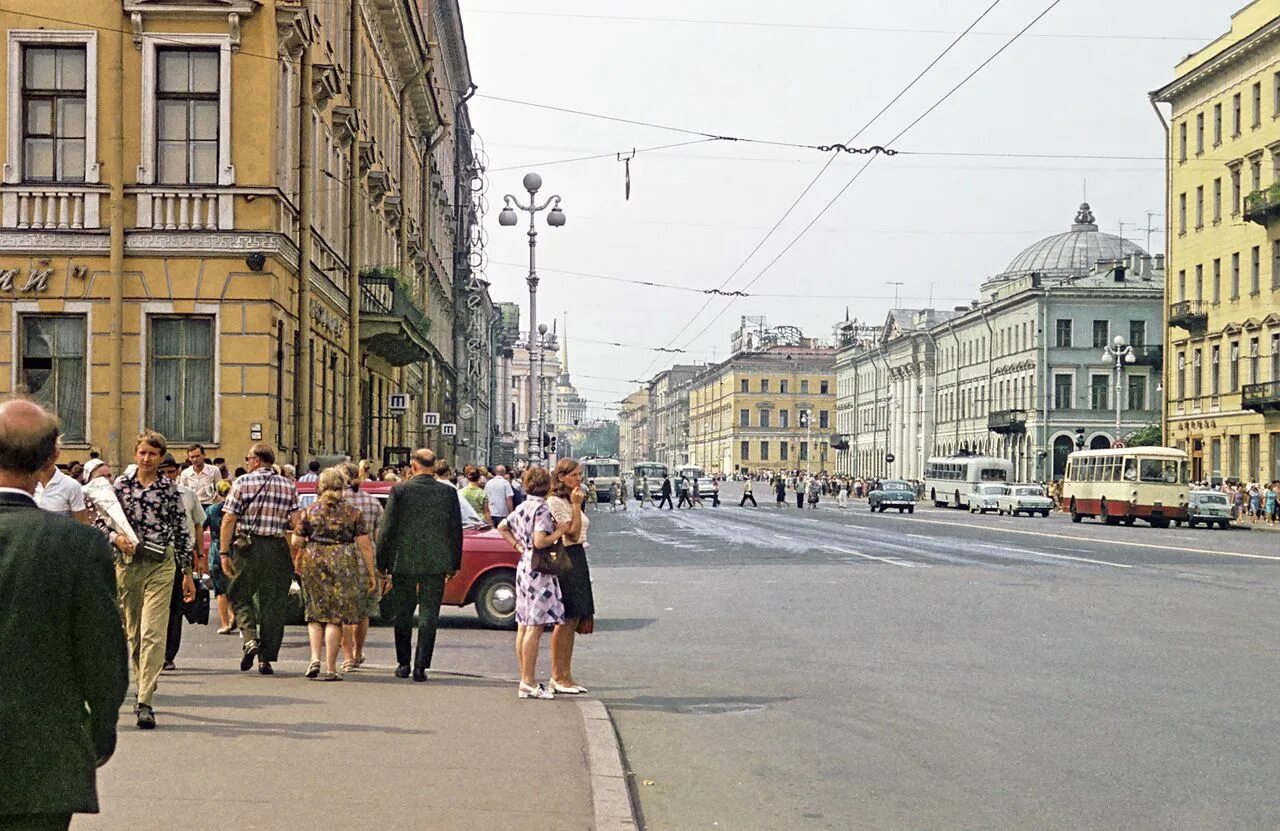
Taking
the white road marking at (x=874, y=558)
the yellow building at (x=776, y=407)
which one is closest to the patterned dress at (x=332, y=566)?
the white road marking at (x=874, y=558)

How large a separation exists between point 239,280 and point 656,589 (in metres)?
7.96

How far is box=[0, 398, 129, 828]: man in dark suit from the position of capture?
4266 millimetres

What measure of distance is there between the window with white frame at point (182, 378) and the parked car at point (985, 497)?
188 feet

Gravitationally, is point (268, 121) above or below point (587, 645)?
above

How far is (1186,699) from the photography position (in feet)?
39.0

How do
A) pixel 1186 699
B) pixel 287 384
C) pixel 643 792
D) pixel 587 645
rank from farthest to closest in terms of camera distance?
pixel 287 384
pixel 587 645
pixel 1186 699
pixel 643 792

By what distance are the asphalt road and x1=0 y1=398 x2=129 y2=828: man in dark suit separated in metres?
3.81

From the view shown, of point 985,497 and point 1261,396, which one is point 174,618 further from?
point 985,497

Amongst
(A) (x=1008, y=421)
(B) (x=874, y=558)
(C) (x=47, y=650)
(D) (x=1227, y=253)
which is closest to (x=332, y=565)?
(C) (x=47, y=650)

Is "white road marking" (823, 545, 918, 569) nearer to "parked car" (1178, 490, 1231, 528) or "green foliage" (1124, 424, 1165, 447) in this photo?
"parked car" (1178, 490, 1231, 528)

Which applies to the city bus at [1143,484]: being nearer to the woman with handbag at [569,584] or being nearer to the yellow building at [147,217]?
the yellow building at [147,217]

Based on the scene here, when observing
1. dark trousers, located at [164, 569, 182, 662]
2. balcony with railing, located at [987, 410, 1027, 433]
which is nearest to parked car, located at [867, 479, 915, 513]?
balcony with railing, located at [987, 410, 1027, 433]

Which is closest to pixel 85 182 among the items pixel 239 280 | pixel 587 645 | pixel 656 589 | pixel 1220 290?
pixel 239 280

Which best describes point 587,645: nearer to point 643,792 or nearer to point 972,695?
point 972,695
